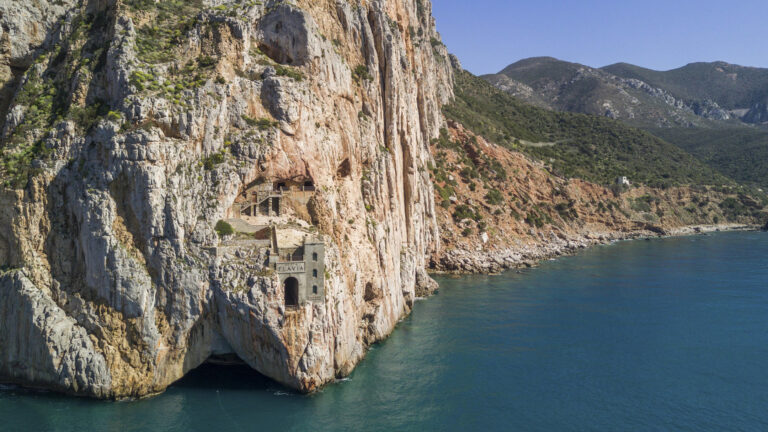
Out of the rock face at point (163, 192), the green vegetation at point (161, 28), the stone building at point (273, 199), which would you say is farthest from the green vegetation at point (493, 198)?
the green vegetation at point (161, 28)

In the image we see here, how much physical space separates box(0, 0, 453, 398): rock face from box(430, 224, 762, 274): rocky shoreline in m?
38.2

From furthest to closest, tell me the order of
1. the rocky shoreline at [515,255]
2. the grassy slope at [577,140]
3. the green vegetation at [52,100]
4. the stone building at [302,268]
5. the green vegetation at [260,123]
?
the grassy slope at [577,140] < the rocky shoreline at [515,255] < the green vegetation at [260,123] < the green vegetation at [52,100] < the stone building at [302,268]

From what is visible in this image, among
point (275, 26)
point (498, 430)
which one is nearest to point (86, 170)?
point (275, 26)

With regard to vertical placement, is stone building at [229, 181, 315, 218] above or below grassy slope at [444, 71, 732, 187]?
below

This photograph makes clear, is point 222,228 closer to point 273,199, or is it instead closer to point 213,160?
point 213,160

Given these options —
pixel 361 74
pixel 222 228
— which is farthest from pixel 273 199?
pixel 361 74

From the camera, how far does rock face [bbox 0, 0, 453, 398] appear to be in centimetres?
3797

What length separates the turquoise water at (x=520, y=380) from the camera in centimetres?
3638

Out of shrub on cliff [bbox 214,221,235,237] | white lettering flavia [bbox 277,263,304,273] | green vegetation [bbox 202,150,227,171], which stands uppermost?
green vegetation [bbox 202,150,227,171]

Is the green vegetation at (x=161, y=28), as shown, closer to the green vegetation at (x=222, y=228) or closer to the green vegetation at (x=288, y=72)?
the green vegetation at (x=288, y=72)

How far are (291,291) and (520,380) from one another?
66.4 feet

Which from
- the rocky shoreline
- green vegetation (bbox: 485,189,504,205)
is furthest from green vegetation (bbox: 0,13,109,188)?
green vegetation (bbox: 485,189,504,205)

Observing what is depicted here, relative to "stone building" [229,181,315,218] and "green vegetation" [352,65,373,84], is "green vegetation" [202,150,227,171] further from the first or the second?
"green vegetation" [352,65,373,84]

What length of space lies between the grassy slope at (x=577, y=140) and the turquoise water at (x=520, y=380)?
65173mm
